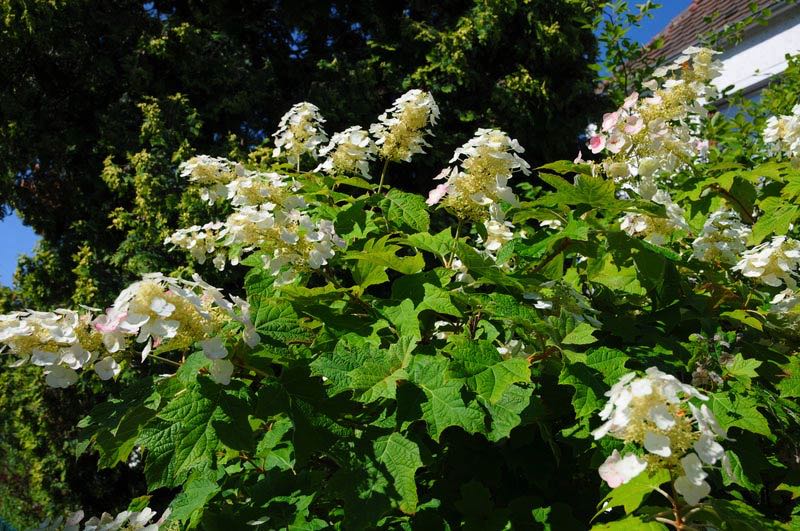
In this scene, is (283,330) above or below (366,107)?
below

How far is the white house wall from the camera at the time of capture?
833 cm

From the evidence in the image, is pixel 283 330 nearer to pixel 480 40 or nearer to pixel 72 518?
pixel 72 518

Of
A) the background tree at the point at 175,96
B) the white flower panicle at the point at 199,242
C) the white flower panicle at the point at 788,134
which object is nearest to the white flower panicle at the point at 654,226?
the white flower panicle at the point at 788,134

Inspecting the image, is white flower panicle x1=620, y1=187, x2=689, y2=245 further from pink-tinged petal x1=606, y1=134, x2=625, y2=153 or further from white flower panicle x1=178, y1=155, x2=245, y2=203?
white flower panicle x1=178, y1=155, x2=245, y2=203

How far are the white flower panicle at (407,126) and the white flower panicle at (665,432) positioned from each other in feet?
4.47

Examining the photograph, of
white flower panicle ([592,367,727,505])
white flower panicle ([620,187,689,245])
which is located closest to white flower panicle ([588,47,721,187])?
white flower panicle ([620,187,689,245])

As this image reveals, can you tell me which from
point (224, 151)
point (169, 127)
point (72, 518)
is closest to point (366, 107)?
point (224, 151)

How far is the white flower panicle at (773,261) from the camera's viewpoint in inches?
77.6

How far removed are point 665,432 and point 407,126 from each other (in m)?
1.48

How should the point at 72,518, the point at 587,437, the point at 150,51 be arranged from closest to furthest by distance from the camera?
the point at 587,437 < the point at 72,518 < the point at 150,51

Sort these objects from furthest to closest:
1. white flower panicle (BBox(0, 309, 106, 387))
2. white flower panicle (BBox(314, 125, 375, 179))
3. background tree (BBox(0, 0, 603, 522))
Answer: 1. background tree (BBox(0, 0, 603, 522))
2. white flower panicle (BBox(314, 125, 375, 179))
3. white flower panicle (BBox(0, 309, 106, 387))

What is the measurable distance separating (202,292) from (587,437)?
3.19ft

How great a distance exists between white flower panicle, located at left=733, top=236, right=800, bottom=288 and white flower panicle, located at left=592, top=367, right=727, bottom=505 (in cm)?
112

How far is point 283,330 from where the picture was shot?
4.94 feet
